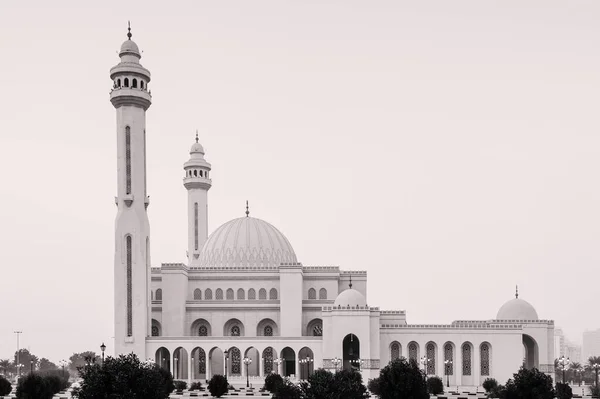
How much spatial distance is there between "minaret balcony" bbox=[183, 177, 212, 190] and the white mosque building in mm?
8426

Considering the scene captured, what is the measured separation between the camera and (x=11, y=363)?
9638 cm

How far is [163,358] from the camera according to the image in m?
59.8

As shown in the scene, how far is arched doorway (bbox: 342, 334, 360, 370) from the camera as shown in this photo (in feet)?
187

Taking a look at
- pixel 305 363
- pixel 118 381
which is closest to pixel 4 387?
pixel 118 381

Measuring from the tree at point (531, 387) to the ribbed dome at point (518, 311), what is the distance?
90.8 feet

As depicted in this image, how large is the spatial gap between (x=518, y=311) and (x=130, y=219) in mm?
26711

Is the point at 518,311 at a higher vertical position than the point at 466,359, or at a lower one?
higher

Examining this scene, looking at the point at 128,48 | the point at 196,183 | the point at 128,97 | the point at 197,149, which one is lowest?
the point at 196,183

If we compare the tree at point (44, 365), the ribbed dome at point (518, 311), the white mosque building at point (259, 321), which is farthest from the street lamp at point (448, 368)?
the tree at point (44, 365)

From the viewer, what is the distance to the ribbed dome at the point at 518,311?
6066 centimetres

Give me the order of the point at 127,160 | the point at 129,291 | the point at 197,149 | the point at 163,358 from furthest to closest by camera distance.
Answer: the point at 197,149
the point at 163,358
the point at 127,160
the point at 129,291

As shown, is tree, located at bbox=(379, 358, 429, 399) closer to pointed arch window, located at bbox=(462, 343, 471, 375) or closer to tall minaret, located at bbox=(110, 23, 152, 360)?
pointed arch window, located at bbox=(462, 343, 471, 375)

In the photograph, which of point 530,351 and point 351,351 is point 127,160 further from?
point 530,351

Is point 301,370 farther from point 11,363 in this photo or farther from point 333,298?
point 11,363
